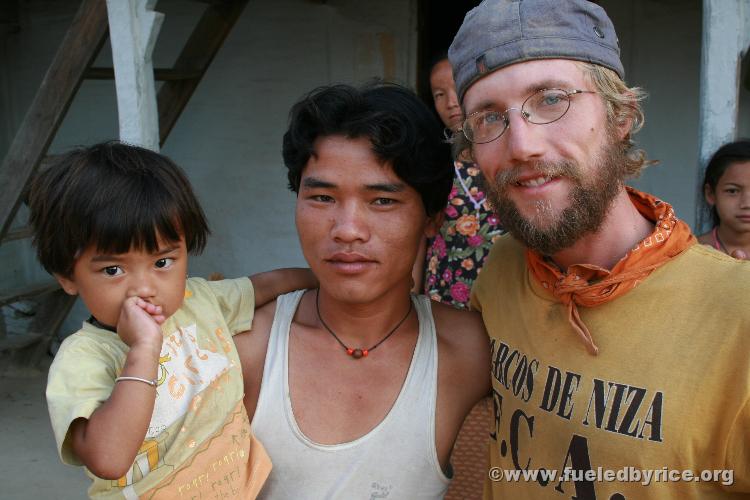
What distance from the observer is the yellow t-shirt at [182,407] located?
1428 mm

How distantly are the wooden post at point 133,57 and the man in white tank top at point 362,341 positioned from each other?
1.59m

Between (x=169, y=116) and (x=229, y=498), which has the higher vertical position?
(x=169, y=116)

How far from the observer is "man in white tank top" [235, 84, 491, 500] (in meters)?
1.69

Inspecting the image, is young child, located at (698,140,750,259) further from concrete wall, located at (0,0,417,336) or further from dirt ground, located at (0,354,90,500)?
dirt ground, located at (0,354,90,500)

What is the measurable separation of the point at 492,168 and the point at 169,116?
3.71 meters

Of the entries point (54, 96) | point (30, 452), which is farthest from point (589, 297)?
point (30, 452)

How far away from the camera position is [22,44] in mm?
5770

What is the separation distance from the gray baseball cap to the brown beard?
224 millimetres

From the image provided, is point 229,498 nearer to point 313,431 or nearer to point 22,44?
point 313,431

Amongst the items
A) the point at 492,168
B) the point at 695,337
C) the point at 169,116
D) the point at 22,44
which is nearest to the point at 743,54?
the point at 492,168

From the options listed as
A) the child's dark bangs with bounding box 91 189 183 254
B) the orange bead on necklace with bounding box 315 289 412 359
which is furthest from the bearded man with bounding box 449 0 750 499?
the child's dark bangs with bounding box 91 189 183 254

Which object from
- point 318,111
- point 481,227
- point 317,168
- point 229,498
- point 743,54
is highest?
point 743,54

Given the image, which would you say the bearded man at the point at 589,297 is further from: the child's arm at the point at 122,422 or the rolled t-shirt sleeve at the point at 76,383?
the rolled t-shirt sleeve at the point at 76,383

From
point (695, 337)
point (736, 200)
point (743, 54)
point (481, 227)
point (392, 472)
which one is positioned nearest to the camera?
point (695, 337)
